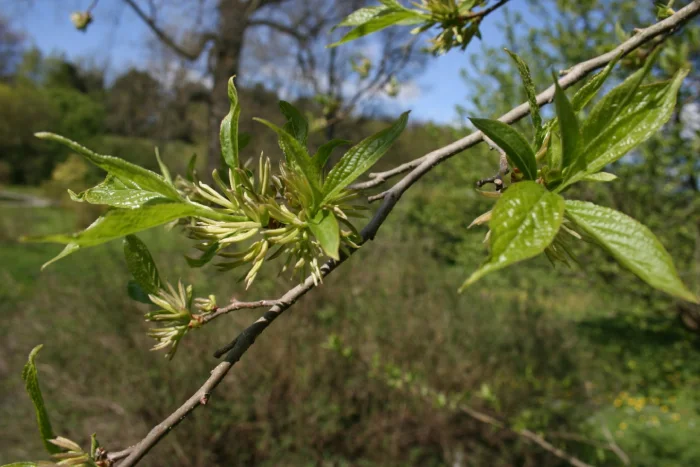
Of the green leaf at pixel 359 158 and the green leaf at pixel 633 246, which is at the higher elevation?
the green leaf at pixel 359 158

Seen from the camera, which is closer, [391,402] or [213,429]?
[213,429]

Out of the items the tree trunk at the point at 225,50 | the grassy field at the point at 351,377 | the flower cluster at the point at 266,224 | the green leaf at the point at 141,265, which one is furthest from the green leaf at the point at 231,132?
the tree trunk at the point at 225,50

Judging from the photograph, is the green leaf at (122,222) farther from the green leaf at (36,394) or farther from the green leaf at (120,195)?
the green leaf at (36,394)

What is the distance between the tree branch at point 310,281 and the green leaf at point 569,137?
12 cm

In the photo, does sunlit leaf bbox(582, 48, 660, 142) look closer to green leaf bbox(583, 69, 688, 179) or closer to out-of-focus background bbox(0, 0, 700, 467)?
green leaf bbox(583, 69, 688, 179)

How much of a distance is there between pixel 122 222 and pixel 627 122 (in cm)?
40

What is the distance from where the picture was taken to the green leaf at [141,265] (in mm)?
535

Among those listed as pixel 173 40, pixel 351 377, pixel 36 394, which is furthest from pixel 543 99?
pixel 173 40

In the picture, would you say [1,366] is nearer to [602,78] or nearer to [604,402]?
[602,78]

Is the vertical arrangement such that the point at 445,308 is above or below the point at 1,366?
below

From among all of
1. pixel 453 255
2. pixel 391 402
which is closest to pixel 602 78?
pixel 391 402

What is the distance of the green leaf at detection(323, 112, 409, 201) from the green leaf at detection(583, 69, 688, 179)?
0.54 ft

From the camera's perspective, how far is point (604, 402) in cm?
419

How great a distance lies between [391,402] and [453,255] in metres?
2.44
